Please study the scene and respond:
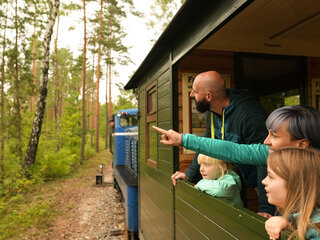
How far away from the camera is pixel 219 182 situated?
2.07m

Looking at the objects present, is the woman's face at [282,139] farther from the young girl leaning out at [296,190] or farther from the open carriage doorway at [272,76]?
the open carriage doorway at [272,76]

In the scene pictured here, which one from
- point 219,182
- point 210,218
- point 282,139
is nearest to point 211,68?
point 219,182

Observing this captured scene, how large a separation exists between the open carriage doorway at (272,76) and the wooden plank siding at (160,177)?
3.53 ft

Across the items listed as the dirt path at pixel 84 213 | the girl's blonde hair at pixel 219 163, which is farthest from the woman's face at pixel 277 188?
the dirt path at pixel 84 213

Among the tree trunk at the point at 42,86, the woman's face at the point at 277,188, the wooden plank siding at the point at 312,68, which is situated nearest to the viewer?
the woman's face at the point at 277,188

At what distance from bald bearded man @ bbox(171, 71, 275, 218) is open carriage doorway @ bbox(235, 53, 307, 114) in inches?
54.9

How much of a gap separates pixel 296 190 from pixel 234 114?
113 cm

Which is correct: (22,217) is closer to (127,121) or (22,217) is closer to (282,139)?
(127,121)

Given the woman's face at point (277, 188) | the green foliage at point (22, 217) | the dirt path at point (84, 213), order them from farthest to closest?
1. the green foliage at point (22, 217)
2. the dirt path at point (84, 213)
3. the woman's face at point (277, 188)

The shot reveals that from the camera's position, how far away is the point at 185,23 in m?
2.44

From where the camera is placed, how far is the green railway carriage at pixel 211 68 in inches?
77.1

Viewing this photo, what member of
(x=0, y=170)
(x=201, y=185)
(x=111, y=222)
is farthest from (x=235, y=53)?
(x=0, y=170)

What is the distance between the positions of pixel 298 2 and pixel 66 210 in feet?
27.0

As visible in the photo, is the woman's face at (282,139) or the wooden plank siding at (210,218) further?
the wooden plank siding at (210,218)
